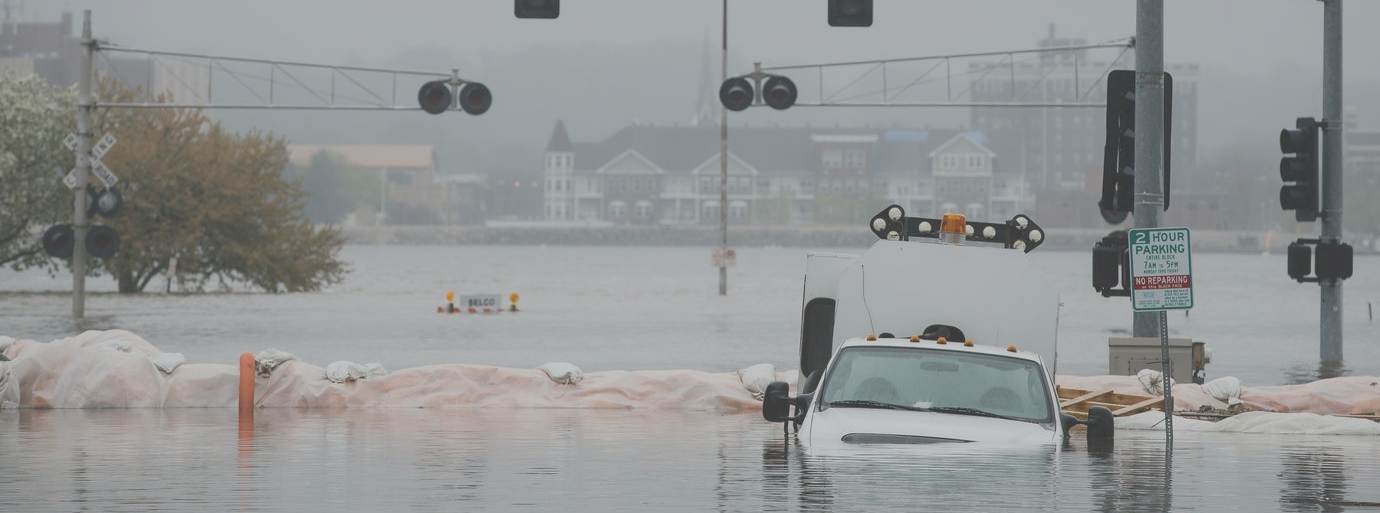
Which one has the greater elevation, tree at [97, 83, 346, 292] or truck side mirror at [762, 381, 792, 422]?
tree at [97, 83, 346, 292]

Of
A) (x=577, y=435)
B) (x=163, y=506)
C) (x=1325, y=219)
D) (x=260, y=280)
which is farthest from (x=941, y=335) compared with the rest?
(x=260, y=280)

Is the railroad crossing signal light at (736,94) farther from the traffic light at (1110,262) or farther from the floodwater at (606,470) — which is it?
the floodwater at (606,470)

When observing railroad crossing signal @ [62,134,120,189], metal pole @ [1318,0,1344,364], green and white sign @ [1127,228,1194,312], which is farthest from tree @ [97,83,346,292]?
green and white sign @ [1127,228,1194,312]

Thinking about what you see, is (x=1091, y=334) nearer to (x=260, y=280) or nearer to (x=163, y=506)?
(x=260, y=280)

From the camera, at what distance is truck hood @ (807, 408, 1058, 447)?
14.9 m

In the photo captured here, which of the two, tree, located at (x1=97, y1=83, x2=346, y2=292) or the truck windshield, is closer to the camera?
the truck windshield

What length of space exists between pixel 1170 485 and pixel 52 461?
28.4 ft

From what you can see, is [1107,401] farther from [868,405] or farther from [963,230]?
[868,405]

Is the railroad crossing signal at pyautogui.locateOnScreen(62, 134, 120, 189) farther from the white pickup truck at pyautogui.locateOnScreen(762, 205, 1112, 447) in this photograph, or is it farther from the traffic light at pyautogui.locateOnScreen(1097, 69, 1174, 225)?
the white pickup truck at pyautogui.locateOnScreen(762, 205, 1112, 447)

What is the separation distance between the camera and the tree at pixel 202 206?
74750mm

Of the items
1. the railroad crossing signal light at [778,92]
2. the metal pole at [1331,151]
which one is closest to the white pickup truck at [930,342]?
the metal pole at [1331,151]

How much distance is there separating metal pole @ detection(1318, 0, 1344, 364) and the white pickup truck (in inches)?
518

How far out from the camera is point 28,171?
73812 millimetres

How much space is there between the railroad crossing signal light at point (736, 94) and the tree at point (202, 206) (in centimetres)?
3337
